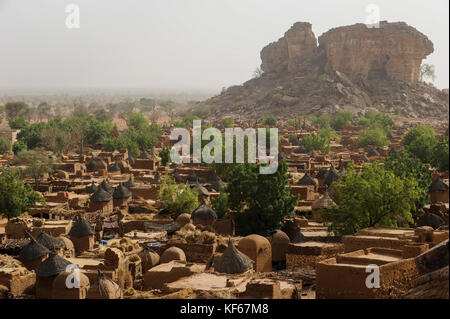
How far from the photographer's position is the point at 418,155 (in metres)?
51.0

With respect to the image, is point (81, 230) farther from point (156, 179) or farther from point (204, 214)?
point (156, 179)

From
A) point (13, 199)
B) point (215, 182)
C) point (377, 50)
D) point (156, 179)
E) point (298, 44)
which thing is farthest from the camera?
point (298, 44)

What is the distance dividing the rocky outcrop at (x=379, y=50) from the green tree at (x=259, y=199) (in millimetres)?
79652

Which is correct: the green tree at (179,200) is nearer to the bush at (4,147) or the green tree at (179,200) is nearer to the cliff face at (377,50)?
the bush at (4,147)

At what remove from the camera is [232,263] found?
63.4ft

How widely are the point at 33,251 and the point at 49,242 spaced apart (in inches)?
36.7

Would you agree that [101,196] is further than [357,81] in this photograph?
No

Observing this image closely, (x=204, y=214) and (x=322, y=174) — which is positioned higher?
(x=322, y=174)

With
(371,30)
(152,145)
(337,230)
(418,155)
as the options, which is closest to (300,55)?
(371,30)

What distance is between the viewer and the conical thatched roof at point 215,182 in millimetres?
37347

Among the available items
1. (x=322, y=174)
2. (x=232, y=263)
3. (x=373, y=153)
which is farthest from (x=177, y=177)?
(x=373, y=153)

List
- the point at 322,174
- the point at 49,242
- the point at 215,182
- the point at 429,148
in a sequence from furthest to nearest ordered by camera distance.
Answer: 1. the point at 429,148
2. the point at 322,174
3. the point at 215,182
4. the point at 49,242

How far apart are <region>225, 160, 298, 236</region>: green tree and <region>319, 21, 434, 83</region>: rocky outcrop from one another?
7965cm
